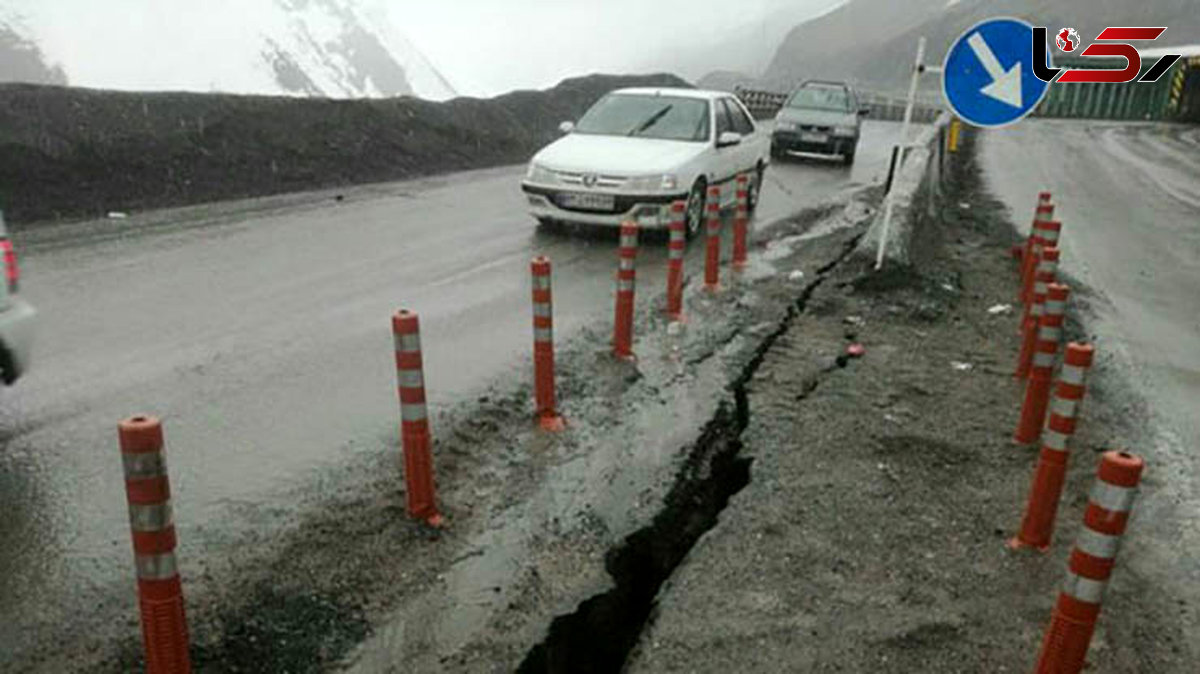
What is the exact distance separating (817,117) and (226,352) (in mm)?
16746

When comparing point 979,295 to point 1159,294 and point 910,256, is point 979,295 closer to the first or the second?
point 910,256

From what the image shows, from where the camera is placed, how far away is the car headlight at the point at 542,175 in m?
10.2

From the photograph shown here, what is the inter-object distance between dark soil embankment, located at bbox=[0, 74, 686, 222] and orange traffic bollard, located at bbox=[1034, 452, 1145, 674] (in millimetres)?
11682

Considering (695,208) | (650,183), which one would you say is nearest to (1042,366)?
(650,183)

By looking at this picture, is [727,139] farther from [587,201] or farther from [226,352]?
[226,352]

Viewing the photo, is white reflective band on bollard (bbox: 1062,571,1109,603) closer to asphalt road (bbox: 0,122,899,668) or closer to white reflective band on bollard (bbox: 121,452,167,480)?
white reflective band on bollard (bbox: 121,452,167,480)

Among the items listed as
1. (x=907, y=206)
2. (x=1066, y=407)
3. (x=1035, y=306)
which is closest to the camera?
(x=1066, y=407)

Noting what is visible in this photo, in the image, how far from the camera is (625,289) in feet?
19.9

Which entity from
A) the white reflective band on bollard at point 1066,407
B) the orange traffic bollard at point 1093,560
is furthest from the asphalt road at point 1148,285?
the orange traffic bollard at point 1093,560

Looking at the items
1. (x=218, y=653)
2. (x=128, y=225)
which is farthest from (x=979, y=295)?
(x=128, y=225)

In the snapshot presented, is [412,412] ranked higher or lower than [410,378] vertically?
lower

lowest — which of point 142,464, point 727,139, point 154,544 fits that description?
point 154,544

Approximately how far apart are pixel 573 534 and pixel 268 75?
19693 cm

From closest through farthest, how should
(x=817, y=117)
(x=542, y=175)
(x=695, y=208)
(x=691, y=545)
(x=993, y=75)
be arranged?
(x=691, y=545)
(x=993, y=75)
(x=542, y=175)
(x=695, y=208)
(x=817, y=117)
